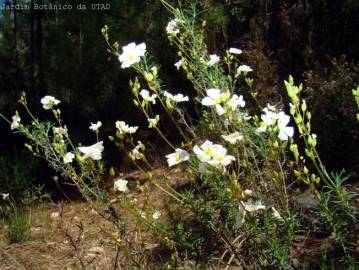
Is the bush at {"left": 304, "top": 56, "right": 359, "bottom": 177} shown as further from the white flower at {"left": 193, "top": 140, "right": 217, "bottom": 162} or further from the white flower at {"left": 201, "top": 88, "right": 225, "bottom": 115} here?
the white flower at {"left": 193, "top": 140, "right": 217, "bottom": 162}

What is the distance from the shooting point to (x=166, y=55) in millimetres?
7168

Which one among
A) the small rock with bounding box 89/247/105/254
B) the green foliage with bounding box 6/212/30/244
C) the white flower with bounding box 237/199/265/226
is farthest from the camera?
the green foliage with bounding box 6/212/30/244

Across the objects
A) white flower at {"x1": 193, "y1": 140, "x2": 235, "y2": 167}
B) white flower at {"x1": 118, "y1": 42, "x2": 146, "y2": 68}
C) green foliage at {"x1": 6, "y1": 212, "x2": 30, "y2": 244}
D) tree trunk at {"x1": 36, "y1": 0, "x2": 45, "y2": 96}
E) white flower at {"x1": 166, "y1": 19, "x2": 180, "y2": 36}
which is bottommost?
green foliage at {"x1": 6, "y1": 212, "x2": 30, "y2": 244}

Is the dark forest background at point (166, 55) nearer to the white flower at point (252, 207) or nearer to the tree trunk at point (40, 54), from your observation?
the tree trunk at point (40, 54)

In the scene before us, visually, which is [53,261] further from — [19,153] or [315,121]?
[19,153]

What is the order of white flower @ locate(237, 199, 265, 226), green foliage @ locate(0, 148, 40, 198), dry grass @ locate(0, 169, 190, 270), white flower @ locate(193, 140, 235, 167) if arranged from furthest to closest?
green foliage @ locate(0, 148, 40, 198) < dry grass @ locate(0, 169, 190, 270) < white flower @ locate(237, 199, 265, 226) < white flower @ locate(193, 140, 235, 167)

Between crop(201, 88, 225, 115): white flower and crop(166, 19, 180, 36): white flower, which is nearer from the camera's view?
crop(201, 88, 225, 115): white flower

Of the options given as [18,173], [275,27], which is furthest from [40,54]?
[275,27]

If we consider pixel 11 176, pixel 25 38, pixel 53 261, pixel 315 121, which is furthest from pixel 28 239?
pixel 25 38

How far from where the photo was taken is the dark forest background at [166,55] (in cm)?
564

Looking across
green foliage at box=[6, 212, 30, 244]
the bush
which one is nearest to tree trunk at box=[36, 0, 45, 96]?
green foliage at box=[6, 212, 30, 244]

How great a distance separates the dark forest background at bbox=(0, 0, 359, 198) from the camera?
18.5ft

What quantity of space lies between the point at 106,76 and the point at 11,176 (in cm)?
220

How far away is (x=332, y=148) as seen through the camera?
14.9 ft
